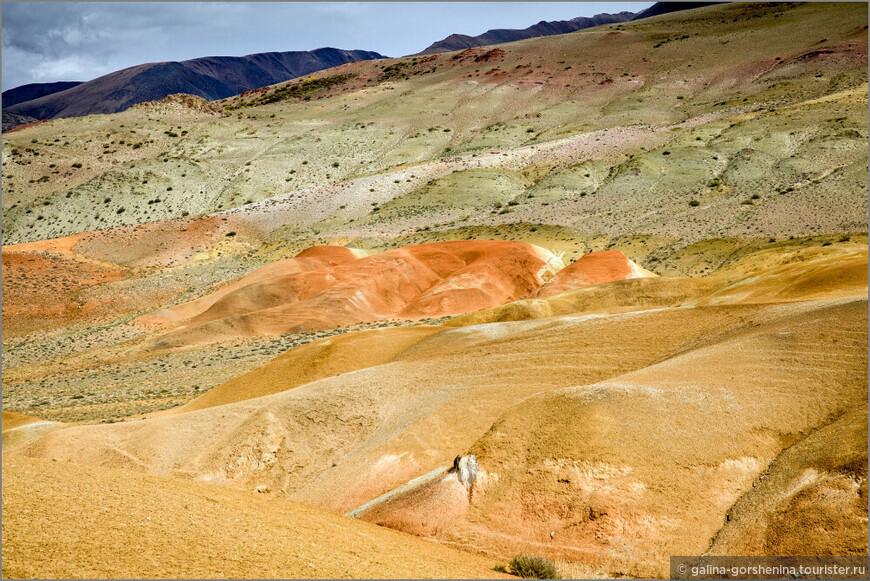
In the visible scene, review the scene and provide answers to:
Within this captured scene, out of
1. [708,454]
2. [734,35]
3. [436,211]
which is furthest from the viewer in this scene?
[734,35]

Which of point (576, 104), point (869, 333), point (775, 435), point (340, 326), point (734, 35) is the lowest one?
point (340, 326)

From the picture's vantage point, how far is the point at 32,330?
4906 cm

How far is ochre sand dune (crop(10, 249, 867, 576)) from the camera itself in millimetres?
10875

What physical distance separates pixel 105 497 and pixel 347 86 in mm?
115467

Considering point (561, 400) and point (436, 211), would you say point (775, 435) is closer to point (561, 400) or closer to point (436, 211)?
point (561, 400)

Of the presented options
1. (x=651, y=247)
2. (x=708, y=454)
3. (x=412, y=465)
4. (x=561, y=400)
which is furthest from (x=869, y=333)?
(x=651, y=247)

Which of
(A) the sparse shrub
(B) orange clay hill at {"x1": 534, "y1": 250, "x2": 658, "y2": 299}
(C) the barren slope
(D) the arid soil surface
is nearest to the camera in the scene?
(A) the sparse shrub

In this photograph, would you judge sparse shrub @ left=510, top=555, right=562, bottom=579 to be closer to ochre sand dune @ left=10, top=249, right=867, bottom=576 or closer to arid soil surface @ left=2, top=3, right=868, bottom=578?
arid soil surface @ left=2, top=3, right=868, bottom=578

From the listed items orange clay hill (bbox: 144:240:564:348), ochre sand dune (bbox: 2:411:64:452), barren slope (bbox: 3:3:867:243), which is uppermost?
barren slope (bbox: 3:3:867:243)

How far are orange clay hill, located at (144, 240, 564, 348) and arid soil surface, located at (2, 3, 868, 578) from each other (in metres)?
0.29

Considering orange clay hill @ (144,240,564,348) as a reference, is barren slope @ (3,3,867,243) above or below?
above

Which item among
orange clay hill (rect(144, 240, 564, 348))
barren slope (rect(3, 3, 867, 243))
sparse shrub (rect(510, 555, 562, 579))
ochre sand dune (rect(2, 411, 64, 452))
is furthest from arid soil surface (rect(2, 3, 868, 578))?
sparse shrub (rect(510, 555, 562, 579))

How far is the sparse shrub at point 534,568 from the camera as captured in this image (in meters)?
9.78

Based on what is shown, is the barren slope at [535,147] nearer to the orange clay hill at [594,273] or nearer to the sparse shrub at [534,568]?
the orange clay hill at [594,273]
